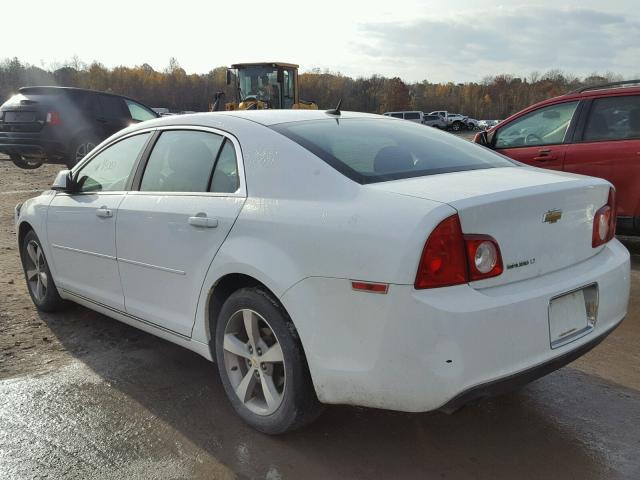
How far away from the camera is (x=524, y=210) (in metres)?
2.44

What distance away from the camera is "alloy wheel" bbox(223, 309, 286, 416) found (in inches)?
111

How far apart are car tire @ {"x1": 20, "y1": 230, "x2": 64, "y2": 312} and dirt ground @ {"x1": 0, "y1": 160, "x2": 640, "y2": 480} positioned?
28.6 inches

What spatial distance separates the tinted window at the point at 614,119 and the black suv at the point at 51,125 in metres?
9.15

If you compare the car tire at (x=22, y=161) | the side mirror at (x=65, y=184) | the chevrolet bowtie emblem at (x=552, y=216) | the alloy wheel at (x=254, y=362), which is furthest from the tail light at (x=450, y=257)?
the car tire at (x=22, y=161)

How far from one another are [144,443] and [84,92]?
1066cm

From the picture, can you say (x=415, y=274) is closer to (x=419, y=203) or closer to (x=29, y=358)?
(x=419, y=203)

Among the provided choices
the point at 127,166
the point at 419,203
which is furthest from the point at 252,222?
the point at 127,166

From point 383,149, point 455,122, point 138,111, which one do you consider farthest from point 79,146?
point 455,122

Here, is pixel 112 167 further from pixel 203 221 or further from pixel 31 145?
pixel 31 145

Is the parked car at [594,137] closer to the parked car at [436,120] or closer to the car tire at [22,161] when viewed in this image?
the car tire at [22,161]

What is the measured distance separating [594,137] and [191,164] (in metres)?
4.65

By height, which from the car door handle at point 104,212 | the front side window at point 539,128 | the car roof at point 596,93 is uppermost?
the car roof at point 596,93

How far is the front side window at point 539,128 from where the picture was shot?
21.2ft

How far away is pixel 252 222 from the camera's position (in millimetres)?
2783
